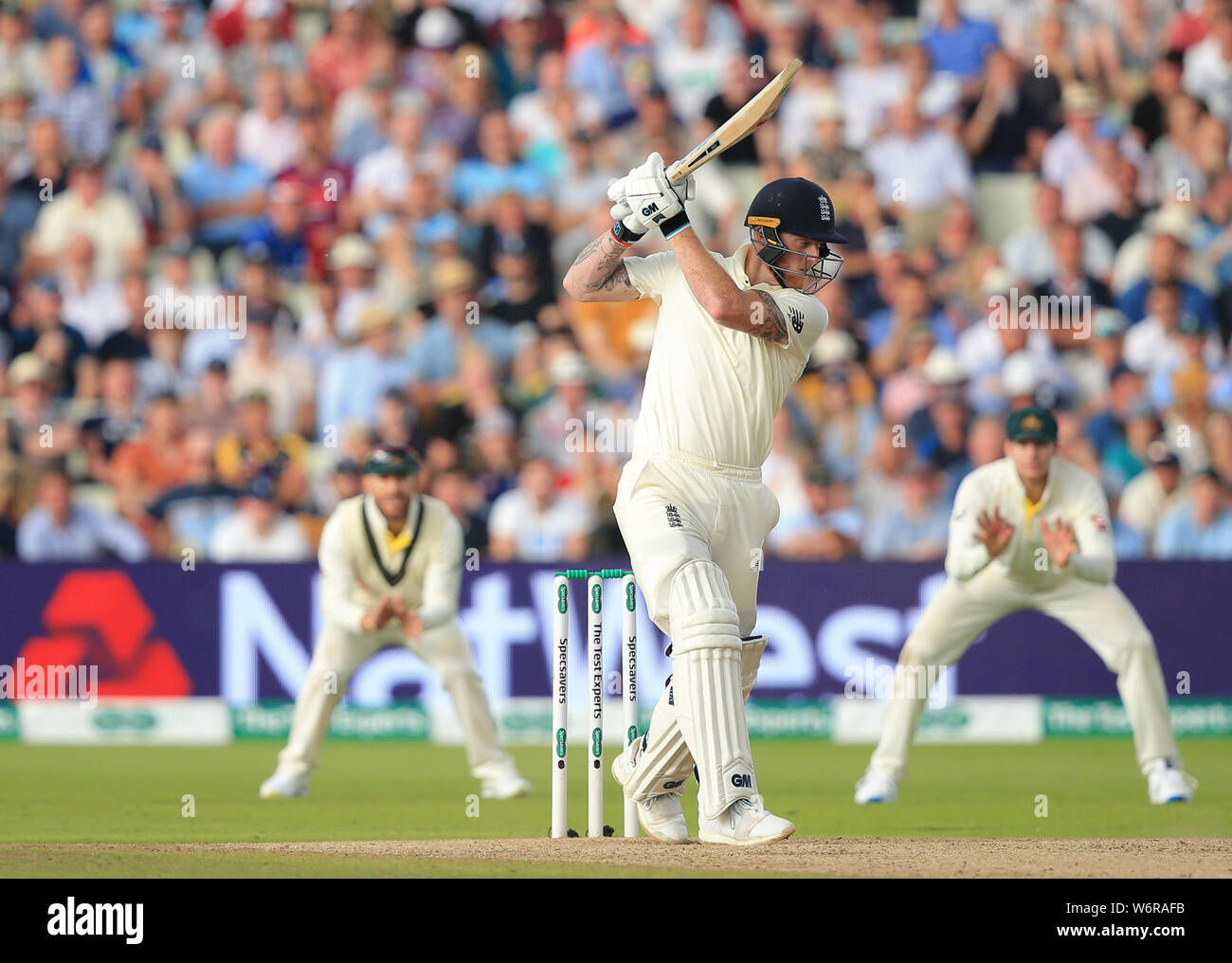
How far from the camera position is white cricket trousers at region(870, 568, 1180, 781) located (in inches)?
369

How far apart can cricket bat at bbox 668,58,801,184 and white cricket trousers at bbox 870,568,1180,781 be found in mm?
3695

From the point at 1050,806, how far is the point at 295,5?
992 cm

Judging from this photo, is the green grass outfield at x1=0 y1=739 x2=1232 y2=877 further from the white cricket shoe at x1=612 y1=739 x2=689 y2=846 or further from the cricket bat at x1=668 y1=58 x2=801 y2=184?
the cricket bat at x1=668 y1=58 x2=801 y2=184

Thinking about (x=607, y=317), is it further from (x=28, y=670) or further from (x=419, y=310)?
(x=28, y=670)

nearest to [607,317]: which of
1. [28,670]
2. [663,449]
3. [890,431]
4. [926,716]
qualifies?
[890,431]

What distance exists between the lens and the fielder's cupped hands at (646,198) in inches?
244

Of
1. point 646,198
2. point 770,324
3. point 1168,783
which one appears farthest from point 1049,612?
point 646,198

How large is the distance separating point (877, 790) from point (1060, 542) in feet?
5.01

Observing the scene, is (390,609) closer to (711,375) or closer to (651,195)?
(711,375)

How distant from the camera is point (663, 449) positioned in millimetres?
6473

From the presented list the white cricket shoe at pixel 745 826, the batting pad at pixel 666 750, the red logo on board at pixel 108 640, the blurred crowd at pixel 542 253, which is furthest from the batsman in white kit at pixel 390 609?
the white cricket shoe at pixel 745 826

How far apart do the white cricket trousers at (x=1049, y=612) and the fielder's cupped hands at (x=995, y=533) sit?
36 cm

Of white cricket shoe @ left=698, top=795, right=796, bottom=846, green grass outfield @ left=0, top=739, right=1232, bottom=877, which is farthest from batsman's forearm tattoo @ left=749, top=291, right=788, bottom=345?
green grass outfield @ left=0, top=739, right=1232, bottom=877

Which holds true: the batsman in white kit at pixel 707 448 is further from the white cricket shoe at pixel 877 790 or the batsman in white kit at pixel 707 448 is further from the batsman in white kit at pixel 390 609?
the batsman in white kit at pixel 390 609
